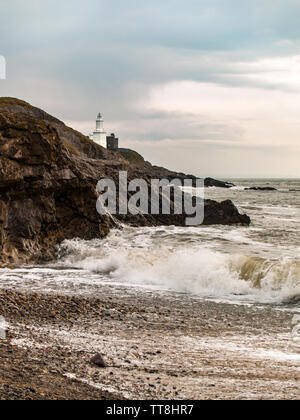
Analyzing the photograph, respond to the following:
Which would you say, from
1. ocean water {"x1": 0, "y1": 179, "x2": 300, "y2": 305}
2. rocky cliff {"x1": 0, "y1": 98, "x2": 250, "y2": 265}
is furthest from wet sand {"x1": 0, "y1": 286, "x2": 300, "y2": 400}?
rocky cliff {"x1": 0, "y1": 98, "x2": 250, "y2": 265}

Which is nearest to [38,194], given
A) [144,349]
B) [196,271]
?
[196,271]

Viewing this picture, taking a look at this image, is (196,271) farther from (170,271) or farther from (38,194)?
(38,194)

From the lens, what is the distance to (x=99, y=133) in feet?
318

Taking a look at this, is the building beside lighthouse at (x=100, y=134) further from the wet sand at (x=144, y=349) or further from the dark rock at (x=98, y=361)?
the dark rock at (x=98, y=361)

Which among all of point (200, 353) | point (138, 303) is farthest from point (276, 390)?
point (138, 303)

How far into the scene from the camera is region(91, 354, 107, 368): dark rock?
5957mm

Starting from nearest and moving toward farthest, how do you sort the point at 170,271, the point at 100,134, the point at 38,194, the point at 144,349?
the point at 144,349, the point at 170,271, the point at 38,194, the point at 100,134

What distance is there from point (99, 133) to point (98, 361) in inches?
3668

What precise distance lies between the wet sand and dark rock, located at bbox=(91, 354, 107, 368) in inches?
2.3

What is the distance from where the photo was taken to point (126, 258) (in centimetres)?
1435

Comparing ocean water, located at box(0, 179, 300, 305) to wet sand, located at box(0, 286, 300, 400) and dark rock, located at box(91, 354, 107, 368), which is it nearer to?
wet sand, located at box(0, 286, 300, 400)

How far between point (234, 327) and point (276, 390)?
2899mm

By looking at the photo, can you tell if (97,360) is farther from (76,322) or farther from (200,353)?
(76,322)

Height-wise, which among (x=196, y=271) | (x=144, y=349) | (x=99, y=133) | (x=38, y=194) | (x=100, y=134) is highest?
(x=99, y=133)
